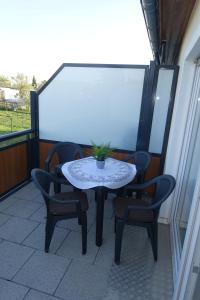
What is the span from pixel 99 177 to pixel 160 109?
4.70 feet

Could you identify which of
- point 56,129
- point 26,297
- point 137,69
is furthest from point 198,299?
point 56,129

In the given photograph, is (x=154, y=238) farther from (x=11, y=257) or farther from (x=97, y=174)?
(x=11, y=257)

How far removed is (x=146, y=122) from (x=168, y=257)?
5.77ft

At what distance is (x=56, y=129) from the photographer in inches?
136

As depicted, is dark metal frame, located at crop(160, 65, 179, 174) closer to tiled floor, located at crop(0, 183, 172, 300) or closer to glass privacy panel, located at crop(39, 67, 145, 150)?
glass privacy panel, located at crop(39, 67, 145, 150)

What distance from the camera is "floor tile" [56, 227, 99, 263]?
1.98m

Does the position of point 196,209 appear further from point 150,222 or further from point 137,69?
point 137,69

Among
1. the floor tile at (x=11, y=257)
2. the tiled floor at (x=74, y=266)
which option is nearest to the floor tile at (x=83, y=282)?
the tiled floor at (x=74, y=266)

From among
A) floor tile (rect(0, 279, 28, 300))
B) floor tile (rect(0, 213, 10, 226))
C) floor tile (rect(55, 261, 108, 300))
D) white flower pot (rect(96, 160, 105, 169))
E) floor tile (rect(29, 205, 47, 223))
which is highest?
white flower pot (rect(96, 160, 105, 169))

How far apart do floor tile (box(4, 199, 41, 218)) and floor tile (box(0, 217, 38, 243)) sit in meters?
0.11

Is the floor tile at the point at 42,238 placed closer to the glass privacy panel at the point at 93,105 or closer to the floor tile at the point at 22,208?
the floor tile at the point at 22,208

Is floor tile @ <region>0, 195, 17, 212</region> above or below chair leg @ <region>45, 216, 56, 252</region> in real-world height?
below

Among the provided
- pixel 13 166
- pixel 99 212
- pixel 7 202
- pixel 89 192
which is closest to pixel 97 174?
pixel 99 212

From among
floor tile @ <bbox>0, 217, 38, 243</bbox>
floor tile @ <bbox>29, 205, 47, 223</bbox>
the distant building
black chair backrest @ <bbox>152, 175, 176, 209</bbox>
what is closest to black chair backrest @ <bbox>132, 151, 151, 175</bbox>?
black chair backrest @ <bbox>152, 175, 176, 209</bbox>
